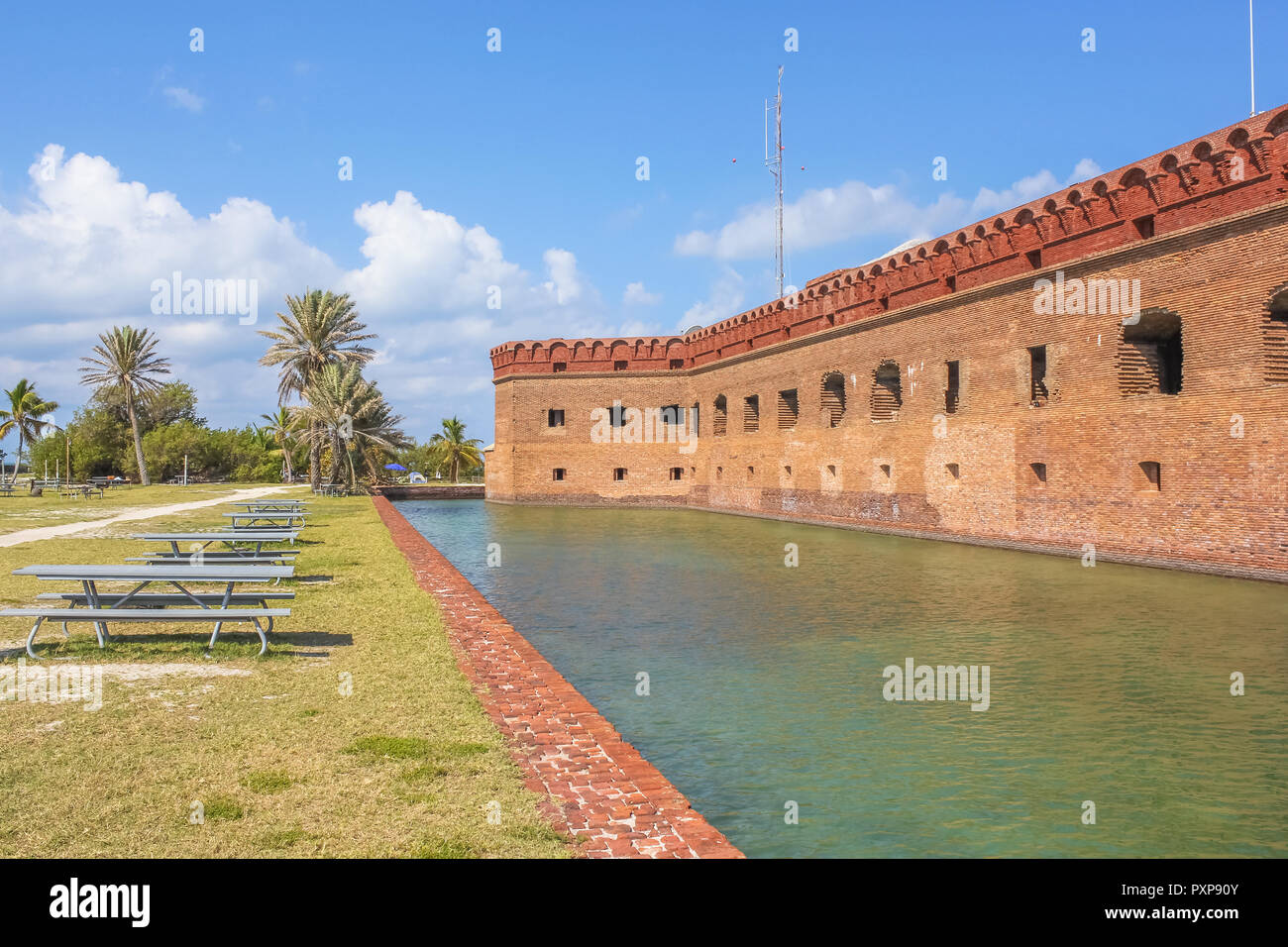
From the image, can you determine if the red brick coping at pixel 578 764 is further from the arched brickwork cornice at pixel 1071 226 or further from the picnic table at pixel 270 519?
the arched brickwork cornice at pixel 1071 226

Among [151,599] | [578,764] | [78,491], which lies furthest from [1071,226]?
[78,491]

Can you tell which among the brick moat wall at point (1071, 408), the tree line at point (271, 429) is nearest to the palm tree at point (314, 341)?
the tree line at point (271, 429)

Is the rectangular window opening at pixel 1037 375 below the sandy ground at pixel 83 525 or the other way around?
the other way around

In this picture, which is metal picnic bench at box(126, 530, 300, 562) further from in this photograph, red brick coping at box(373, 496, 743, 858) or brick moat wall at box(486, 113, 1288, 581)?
brick moat wall at box(486, 113, 1288, 581)

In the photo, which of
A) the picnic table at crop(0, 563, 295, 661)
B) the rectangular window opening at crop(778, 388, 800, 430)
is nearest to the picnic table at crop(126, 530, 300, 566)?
the picnic table at crop(0, 563, 295, 661)

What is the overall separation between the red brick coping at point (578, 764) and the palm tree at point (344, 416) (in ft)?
103

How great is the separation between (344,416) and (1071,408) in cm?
2857

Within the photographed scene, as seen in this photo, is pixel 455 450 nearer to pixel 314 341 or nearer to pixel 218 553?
pixel 314 341

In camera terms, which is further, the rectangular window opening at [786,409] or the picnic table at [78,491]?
the picnic table at [78,491]

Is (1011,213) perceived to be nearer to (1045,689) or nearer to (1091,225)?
(1091,225)

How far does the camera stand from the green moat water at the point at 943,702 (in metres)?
4.11

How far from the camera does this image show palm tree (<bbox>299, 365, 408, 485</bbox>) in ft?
121

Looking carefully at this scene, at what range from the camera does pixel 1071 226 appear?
1589cm
